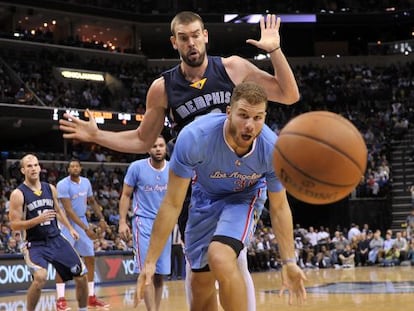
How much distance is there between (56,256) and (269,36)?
4.13m

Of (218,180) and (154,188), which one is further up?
(154,188)

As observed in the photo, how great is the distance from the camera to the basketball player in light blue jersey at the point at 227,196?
15.0 feet

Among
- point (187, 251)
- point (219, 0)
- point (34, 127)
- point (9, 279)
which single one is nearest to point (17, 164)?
point (34, 127)

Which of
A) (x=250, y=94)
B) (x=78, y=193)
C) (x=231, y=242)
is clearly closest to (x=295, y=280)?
(x=231, y=242)

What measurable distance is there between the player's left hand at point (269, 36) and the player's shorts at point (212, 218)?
1.03 m

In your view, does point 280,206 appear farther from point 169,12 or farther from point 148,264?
point 169,12

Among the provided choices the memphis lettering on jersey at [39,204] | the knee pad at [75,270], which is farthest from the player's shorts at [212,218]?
the memphis lettering on jersey at [39,204]

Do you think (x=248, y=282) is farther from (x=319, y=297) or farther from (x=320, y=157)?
(x=319, y=297)

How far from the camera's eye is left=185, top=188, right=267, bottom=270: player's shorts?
5.01 meters

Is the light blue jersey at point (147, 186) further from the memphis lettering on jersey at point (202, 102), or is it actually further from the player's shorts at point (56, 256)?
the memphis lettering on jersey at point (202, 102)

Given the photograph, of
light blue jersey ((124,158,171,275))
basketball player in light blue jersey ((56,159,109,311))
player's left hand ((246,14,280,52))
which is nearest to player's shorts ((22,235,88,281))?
light blue jersey ((124,158,171,275))

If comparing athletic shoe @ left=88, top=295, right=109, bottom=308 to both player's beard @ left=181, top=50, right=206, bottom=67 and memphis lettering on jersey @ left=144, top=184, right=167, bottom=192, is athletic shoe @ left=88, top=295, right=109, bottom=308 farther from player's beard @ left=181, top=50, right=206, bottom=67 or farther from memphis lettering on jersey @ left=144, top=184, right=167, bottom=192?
player's beard @ left=181, top=50, right=206, bottom=67

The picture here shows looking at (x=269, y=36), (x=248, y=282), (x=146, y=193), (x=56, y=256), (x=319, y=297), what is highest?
(x=269, y=36)

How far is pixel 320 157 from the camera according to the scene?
4098 millimetres
